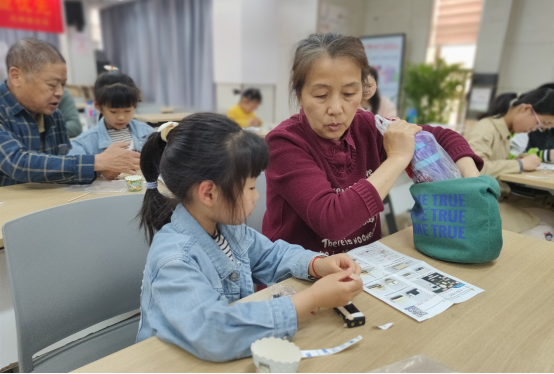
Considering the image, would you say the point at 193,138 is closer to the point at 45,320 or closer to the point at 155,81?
the point at 45,320

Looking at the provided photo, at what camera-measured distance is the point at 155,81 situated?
8.05 meters

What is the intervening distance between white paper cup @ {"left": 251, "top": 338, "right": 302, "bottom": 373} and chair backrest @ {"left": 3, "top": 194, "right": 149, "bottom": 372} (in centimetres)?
65

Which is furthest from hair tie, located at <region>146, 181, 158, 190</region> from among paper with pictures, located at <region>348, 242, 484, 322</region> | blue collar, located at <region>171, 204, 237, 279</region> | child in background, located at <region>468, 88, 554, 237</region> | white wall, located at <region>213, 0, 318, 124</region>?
white wall, located at <region>213, 0, 318, 124</region>

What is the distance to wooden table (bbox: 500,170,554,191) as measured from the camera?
1.91 m

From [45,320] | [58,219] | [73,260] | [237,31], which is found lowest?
[45,320]

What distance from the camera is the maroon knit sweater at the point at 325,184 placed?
38.1 inches

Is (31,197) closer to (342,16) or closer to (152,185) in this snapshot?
(152,185)

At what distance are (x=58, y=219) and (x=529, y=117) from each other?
262cm

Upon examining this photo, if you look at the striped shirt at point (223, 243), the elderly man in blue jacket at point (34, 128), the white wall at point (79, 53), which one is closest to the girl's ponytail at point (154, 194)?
the striped shirt at point (223, 243)

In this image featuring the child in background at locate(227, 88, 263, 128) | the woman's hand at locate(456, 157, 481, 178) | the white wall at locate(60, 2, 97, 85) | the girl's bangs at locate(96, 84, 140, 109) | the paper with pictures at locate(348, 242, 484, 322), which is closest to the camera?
the paper with pictures at locate(348, 242, 484, 322)

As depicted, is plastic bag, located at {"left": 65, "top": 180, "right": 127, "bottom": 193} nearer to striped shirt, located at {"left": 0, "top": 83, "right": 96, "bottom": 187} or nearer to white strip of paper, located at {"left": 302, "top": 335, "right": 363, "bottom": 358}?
striped shirt, located at {"left": 0, "top": 83, "right": 96, "bottom": 187}

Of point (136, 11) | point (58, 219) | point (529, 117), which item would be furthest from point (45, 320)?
point (136, 11)

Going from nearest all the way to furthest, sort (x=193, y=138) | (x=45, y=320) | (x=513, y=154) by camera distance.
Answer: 1. (x=193, y=138)
2. (x=45, y=320)
3. (x=513, y=154)

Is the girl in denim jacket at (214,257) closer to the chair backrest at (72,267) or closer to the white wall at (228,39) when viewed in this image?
the chair backrest at (72,267)
